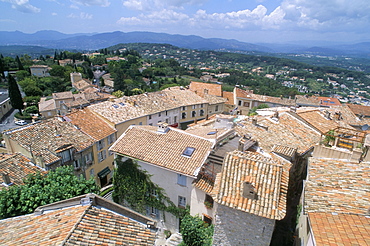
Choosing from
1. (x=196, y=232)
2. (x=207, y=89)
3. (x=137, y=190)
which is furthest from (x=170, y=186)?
(x=207, y=89)

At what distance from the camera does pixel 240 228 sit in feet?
36.3

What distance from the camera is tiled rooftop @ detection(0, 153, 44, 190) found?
19.0 m

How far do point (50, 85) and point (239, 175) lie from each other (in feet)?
351

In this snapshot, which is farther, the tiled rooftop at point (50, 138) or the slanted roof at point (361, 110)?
the slanted roof at point (361, 110)

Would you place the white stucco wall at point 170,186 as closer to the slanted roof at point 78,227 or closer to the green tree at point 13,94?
the slanted roof at point 78,227

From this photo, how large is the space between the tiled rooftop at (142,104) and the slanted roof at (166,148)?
15.9m

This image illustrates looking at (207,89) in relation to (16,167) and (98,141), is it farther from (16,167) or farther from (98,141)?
(16,167)

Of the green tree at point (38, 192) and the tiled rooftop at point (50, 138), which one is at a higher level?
the green tree at point (38, 192)

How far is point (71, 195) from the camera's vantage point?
14258 millimetres

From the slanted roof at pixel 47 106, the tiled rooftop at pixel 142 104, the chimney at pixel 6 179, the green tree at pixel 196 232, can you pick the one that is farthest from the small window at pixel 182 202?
the slanted roof at pixel 47 106

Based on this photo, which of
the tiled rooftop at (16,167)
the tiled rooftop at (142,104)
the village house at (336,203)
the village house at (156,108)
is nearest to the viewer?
the village house at (336,203)

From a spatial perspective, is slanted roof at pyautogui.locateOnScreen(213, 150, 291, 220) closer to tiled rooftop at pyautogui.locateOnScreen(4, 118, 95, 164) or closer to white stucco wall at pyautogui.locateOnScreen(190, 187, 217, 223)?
white stucco wall at pyautogui.locateOnScreen(190, 187, 217, 223)

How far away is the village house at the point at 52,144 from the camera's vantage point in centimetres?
2206

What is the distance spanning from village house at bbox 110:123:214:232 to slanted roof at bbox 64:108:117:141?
10520 millimetres
